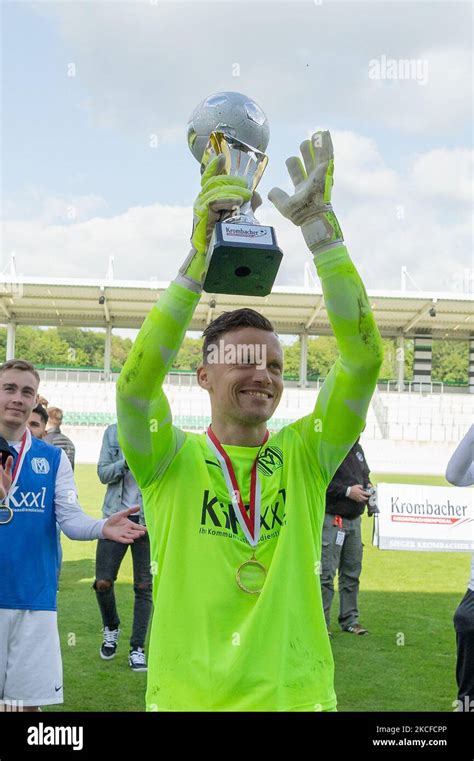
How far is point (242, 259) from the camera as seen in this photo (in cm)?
241

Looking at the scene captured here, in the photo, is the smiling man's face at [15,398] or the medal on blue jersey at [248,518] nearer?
the medal on blue jersey at [248,518]

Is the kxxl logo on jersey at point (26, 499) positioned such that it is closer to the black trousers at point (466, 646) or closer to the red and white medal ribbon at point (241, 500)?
the red and white medal ribbon at point (241, 500)

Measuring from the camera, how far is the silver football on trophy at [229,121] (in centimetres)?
293

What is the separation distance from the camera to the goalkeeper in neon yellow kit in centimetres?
234

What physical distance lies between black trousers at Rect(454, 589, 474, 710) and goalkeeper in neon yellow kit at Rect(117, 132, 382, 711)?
85.2 inches

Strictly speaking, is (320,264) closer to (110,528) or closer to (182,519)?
(182,519)

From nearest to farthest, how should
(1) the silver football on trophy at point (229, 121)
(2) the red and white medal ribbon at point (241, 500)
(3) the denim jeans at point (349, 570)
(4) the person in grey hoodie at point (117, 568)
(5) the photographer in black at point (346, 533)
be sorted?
(2) the red and white medal ribbon at point (241, 500) → (1) the silver football on trophy at point (229, 121) → (4) the person in grey hoodie at point (117, 568) → (5) the photographer in black at point (346, 533) → (3) the denim jeans at point (349, 570)

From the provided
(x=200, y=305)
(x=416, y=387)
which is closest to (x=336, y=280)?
(x=200, y=305)

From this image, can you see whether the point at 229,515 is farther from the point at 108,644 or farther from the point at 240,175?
the point at 108,644

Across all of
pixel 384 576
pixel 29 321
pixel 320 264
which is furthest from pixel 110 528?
pixel 29 321

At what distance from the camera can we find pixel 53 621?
4195 millimetres

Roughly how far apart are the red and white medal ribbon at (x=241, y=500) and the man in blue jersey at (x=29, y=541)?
144 centimetres

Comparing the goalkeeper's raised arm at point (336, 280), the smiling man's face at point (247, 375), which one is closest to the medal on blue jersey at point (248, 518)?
the smiling man's face at point (247, 375)

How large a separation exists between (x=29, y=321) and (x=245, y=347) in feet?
143
